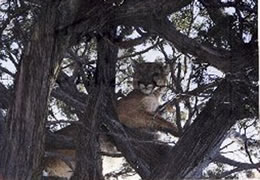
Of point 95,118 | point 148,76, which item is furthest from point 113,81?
point 148,76

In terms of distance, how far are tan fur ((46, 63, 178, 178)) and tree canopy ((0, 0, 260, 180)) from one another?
21cm

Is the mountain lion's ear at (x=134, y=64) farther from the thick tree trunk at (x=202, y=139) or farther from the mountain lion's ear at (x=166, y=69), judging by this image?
the thick tree trunk at (x=202, y=139)

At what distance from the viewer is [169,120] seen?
5645mm

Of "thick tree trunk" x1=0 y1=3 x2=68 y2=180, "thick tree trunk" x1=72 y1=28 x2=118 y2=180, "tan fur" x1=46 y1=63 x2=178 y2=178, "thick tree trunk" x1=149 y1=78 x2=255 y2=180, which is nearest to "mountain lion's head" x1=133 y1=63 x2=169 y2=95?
"tan fur" x1=46 y1=63 x2=178 y2=178

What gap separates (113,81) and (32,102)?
60.0 inches

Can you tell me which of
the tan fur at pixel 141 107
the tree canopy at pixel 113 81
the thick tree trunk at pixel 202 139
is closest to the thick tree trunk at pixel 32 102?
the tree canopy at pixel 113 81

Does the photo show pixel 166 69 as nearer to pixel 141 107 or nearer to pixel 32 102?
pixel 141 107

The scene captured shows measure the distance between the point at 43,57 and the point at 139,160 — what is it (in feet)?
4.92

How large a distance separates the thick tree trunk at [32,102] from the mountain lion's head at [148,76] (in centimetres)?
229

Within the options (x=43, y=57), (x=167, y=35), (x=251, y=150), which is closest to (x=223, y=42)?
(x=167, y=35)

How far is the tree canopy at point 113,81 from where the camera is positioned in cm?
338

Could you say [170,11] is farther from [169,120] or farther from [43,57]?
[169,120]

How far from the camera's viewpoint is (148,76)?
240 inches

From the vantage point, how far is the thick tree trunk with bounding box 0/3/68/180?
10.7 feet
